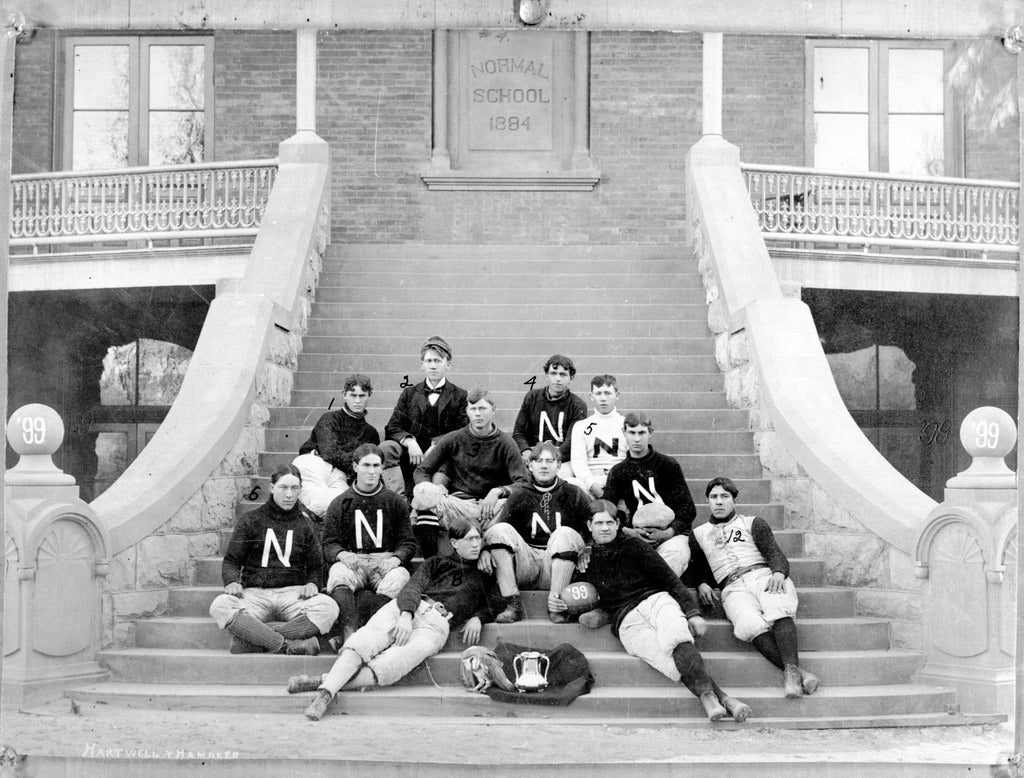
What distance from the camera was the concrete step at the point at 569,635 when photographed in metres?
6.36

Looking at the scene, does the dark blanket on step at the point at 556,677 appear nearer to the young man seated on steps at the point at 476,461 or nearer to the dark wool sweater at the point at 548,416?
the young man seated on steps at the point at 476,461

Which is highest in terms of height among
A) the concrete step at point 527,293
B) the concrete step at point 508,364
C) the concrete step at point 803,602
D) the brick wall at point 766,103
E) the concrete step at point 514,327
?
the brick wall at point 766,103

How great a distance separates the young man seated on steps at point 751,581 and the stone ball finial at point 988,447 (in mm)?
1019

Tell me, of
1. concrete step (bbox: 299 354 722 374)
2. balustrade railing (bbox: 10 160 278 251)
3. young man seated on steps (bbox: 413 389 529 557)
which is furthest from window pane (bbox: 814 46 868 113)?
young man seated on steps (bbox: 413 389 529 557)

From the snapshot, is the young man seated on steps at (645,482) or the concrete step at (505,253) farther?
the concrete step at (505,253)

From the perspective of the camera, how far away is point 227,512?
298 inches

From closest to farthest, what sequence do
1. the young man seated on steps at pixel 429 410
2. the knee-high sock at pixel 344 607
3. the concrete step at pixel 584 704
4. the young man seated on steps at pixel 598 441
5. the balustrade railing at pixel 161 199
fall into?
the concrete step at pixel 584 704 → the knee-high sock at pixel 344 607 → the young man seated on steps at pixel 598 441 → the young man seated on steps at pixel 429 410 → the balustrade railing at pixel 161 199

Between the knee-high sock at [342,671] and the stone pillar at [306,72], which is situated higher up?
the stone pillar at [306,72]

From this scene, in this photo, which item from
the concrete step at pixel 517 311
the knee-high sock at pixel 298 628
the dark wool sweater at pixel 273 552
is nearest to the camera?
the knee-high sock at pixel 298 628

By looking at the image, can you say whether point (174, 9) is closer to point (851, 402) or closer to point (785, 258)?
point (785, 258)

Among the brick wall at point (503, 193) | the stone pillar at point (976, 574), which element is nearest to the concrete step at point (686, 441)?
the stone pillar at point (976, 574)

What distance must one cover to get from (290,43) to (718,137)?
517 centimetres

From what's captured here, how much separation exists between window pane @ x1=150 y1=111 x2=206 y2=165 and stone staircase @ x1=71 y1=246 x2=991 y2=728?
3.70 metres

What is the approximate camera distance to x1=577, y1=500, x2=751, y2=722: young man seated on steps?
591 centimetres
